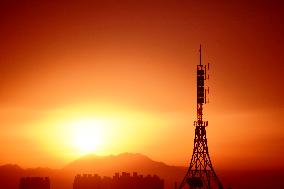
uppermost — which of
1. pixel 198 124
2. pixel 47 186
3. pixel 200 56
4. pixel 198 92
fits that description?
pixel 200 56

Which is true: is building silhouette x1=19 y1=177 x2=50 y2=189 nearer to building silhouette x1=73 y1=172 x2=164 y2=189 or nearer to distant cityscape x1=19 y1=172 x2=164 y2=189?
distant cityscape x1=19 y1=172 x2=164 y2=189

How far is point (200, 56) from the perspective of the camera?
61.3 m

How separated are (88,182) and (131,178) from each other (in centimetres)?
1764

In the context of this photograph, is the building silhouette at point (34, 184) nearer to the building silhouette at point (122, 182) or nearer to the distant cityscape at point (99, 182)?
the distant cityscape at point (99, 182)

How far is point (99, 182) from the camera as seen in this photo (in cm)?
12544

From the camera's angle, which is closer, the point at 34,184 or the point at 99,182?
the point at 99,182

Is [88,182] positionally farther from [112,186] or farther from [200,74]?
[200,74]

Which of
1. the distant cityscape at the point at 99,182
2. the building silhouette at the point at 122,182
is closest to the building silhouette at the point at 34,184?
the distant cityscape at the point at 99,182

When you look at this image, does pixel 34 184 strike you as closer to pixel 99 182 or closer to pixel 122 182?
pixel 99 182

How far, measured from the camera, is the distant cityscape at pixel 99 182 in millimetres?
123425

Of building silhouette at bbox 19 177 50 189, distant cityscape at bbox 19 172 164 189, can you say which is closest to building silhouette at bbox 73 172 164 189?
distant cityscape at bbox 19 172 164 189

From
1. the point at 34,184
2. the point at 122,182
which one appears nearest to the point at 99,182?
the point at 122,182

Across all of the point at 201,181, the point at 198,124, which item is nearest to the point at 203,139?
the point at 198,124

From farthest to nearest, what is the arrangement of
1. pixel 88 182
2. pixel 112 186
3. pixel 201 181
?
1. pixel 112 186
2. pixel 88 182
3. pixel 201 181
